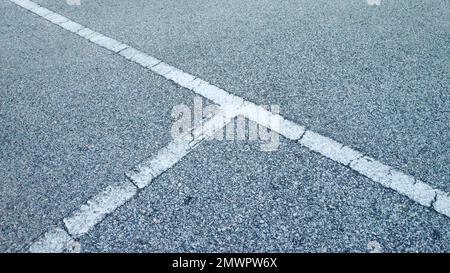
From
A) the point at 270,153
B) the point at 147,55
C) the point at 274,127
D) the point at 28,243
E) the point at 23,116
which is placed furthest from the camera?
the point at 147,55

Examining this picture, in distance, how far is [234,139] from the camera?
10.9ft

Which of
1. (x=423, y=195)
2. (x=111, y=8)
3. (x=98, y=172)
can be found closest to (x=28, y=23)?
(x=111, y=8)

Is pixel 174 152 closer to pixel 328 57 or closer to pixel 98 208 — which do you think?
pixel 98 208

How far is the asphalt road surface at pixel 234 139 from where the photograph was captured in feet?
8.55

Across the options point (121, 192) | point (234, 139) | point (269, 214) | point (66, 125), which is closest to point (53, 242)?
point (121, 192)

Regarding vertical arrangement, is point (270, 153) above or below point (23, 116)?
above

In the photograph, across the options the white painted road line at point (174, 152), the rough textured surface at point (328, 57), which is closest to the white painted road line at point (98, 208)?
the white painted road line at point (174, 152)

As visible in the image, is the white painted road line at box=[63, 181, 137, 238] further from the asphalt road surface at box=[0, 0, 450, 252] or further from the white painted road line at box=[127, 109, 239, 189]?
the white painted road line at box=[127, 109, 239, 189]

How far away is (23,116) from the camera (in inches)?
148

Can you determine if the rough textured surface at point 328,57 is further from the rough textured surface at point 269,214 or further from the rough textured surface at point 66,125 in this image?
the rough textured surface at point 66,125

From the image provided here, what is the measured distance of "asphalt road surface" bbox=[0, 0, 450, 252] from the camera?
2607mm

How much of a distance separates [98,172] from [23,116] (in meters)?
1.35

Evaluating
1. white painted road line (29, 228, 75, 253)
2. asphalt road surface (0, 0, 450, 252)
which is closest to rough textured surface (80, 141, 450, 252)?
asphalt road surface (0, 0, 450, 252)
